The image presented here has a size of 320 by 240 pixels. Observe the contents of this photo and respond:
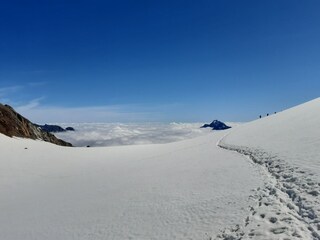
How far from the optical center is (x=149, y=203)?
19016 mm

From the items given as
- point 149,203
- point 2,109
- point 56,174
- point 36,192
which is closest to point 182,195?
point 149,203

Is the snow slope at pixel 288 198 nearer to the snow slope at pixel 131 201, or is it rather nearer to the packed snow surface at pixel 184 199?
the packed snow surface at pixel 184 199

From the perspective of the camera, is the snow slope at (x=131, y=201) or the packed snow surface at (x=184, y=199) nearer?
the packed snow surface at (x=184, y=199)

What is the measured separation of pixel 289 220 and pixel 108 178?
62.9ft

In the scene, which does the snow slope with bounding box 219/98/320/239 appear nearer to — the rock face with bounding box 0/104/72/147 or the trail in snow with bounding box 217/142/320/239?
the trail in snow with bounding box 217/142/320/239

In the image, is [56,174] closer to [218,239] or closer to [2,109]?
[218,239]

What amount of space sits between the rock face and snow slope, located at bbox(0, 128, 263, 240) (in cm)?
3401

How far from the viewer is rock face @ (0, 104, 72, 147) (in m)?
66.6

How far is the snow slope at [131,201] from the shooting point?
606 inches

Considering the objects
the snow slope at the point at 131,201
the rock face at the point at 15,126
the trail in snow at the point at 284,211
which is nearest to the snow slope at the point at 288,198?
the trail in snow at the point at 284,211

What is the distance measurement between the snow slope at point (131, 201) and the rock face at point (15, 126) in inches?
1339

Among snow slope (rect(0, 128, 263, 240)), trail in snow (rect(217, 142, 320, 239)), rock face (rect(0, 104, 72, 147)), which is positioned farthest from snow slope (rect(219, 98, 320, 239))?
rock face (rect(0, 104, 72, 147))

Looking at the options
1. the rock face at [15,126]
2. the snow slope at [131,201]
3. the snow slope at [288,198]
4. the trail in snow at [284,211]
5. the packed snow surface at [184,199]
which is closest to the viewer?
the trail in snow at [284,211]

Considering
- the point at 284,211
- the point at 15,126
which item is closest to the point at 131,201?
the point at 284,211
